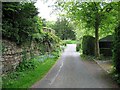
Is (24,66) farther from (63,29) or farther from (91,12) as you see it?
(63,29)

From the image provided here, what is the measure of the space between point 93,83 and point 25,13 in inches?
297

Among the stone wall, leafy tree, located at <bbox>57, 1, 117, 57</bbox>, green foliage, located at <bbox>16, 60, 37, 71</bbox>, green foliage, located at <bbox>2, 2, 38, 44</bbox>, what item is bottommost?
green foliage, located at <bbox>16, 60, 37, 71</bbox>

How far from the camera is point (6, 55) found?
14602 mm

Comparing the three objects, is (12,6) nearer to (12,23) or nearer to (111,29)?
(12,23)

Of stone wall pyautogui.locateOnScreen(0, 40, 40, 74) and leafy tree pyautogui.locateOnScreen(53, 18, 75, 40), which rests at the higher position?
leafy tree pyautogui.locateOnScreen(53, 18, 75, 40)

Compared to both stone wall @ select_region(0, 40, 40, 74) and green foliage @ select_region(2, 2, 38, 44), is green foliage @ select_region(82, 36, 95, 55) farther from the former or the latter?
stone wall @ select_region(0, 40, 40, 74)

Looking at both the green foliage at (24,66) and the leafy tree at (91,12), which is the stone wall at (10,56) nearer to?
the green foliage at (24,66)

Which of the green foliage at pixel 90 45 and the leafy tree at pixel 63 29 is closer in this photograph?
the green foliage at pixel 90 45

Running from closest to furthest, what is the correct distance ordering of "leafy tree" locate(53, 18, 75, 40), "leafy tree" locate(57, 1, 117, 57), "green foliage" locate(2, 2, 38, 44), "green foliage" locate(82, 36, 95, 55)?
"green foliage" locate(2, 2, 38, 44)
"leafy tree" locate(57, 1, 117, 57)
"green foliage" locate(82, 36, 95, 55)
"leafy tree" locate(53, 18, 75, 40)

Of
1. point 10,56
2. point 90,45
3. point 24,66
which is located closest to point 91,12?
point 90,45

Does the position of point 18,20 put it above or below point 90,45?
above

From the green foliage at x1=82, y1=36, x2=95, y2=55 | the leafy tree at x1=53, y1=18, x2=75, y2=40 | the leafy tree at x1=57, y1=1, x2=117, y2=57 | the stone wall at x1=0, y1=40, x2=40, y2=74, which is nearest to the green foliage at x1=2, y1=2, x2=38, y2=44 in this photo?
the stone wall at x1=0, y1=40, x2=40, y2=74

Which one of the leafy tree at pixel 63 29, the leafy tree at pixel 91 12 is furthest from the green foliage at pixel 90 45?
the leafy tree at pixel 63 29

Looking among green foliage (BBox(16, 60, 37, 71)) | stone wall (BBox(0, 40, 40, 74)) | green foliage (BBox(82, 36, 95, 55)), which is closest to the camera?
stone wall (BBox(0, 40, 40, 74))
